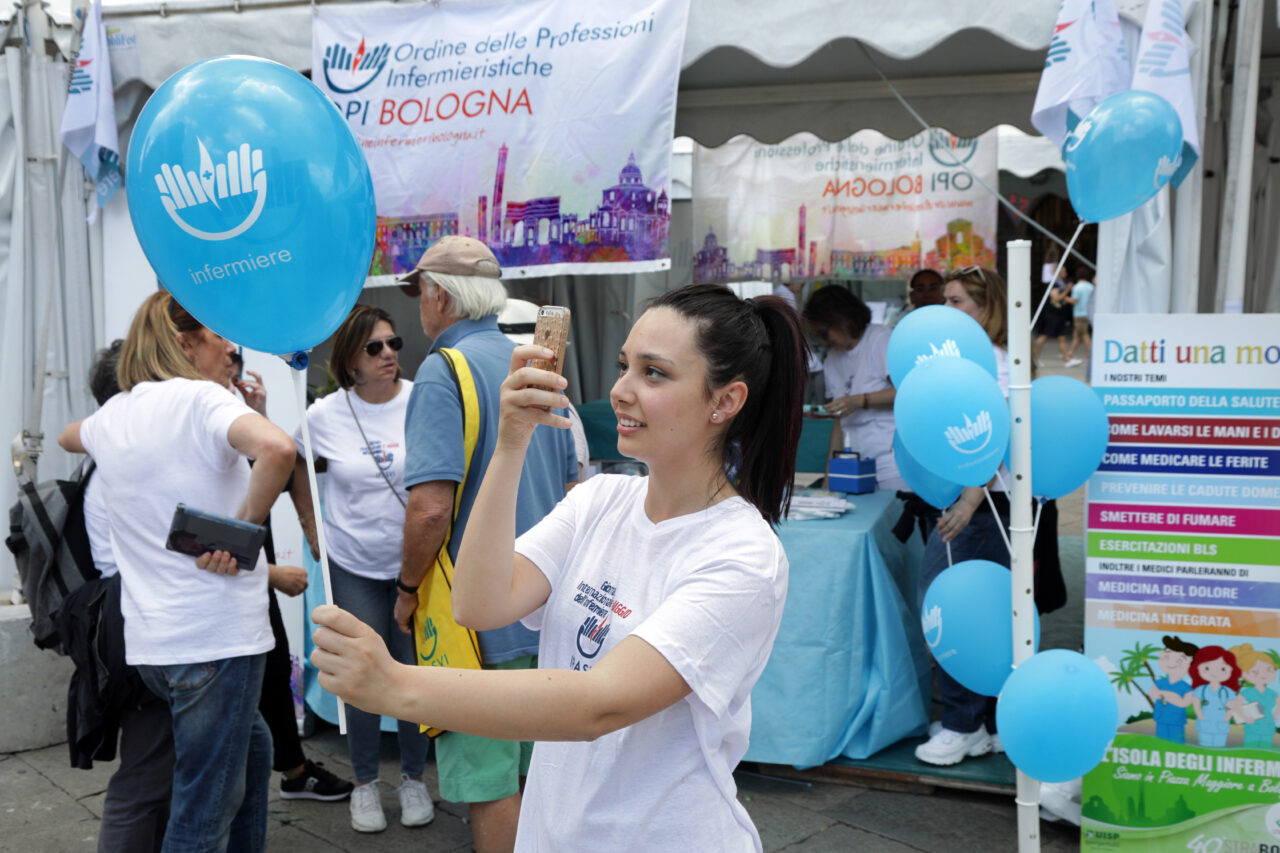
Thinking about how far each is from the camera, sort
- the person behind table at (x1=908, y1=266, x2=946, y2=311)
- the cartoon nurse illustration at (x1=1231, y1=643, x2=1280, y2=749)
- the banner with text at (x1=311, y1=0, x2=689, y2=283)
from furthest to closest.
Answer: the person behind table at (x1=908, y1=266, x2=946, y2=311) → the banner with text at (x1=311, y1=0, x2=689, y2=283) → the cartoon nurse illustration at (x1=1231, y1=643, x2=1280, y2=749)

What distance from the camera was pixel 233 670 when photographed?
2.42 metres

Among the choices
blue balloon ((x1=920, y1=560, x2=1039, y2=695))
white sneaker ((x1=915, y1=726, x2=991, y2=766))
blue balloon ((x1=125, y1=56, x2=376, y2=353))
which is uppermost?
blue balloon ((x1=125, y1=56, x2=376, y2=353))

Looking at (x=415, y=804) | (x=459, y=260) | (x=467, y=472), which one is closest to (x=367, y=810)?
(x=415, y=804)

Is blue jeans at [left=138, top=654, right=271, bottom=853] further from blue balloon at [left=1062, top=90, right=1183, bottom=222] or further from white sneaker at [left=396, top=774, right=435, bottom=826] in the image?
blue balloon at [left=1062, top=90, right=1183, bottom=222]

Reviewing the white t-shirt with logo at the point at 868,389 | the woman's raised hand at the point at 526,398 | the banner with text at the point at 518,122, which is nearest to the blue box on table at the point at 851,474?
the white t-shirt with logo at the point at 868,389

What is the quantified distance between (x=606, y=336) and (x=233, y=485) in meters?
3.87

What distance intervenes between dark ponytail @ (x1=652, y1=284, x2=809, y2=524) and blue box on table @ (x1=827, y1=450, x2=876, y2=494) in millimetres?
3174

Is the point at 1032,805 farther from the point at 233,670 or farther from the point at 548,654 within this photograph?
the point at 233,670

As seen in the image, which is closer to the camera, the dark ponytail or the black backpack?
the dark ponytail

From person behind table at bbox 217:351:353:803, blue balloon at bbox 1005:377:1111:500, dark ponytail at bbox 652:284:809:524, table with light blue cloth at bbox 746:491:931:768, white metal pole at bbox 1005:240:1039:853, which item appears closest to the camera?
dark ponytail at bbox 652:284:809:524

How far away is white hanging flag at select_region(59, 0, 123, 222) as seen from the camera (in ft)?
13.8

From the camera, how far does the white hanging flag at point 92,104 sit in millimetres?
4207

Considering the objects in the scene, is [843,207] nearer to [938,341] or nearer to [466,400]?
[938,341]

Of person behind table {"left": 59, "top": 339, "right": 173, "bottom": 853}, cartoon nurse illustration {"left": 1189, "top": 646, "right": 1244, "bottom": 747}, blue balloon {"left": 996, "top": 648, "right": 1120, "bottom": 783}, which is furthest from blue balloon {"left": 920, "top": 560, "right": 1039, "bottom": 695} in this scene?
person behind table {"left": 59, "top": 339, "right": 173, "bottom": 853}
